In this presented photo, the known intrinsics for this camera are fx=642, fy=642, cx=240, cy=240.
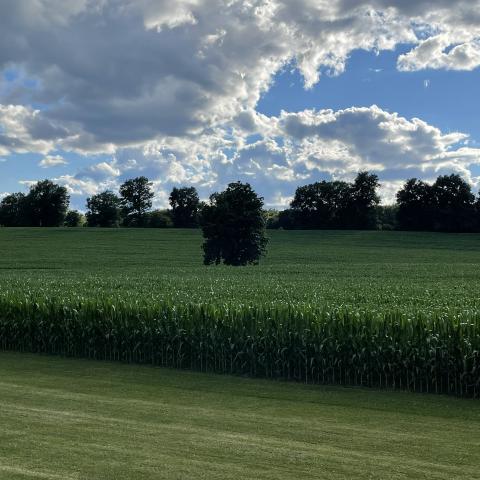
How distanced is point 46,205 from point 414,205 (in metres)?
83.7

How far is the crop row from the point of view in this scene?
501 inches

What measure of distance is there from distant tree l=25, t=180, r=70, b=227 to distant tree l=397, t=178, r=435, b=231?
255 ft

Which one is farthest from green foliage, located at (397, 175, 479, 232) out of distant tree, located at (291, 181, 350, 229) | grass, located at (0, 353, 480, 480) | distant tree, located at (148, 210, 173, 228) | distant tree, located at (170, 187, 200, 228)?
grass, located at (0, 353, 480, 480)

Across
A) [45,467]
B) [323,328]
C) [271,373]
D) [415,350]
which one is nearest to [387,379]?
[415,350]

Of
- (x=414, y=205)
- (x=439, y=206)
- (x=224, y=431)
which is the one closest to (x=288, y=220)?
(x=414, y=205)

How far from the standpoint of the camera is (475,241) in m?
98.6

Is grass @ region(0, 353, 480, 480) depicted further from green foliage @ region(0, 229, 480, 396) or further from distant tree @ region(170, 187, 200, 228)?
distant tree @ region(170, 187, 200, 228)

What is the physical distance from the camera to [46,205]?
151 metres

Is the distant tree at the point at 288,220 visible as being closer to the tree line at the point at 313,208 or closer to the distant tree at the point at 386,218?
the tree line at the point at 313,208

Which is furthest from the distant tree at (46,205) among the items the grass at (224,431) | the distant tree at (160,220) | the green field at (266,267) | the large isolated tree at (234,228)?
the grass at (224,431)

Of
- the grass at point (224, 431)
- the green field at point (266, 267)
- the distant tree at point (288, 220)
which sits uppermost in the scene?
the distant tree at point (288, 220)

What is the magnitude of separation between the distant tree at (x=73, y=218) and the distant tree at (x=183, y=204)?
24.0m

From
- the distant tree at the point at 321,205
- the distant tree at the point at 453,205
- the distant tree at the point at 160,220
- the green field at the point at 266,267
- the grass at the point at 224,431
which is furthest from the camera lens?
the distant tree at the point at 160,220

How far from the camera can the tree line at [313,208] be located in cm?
12800
